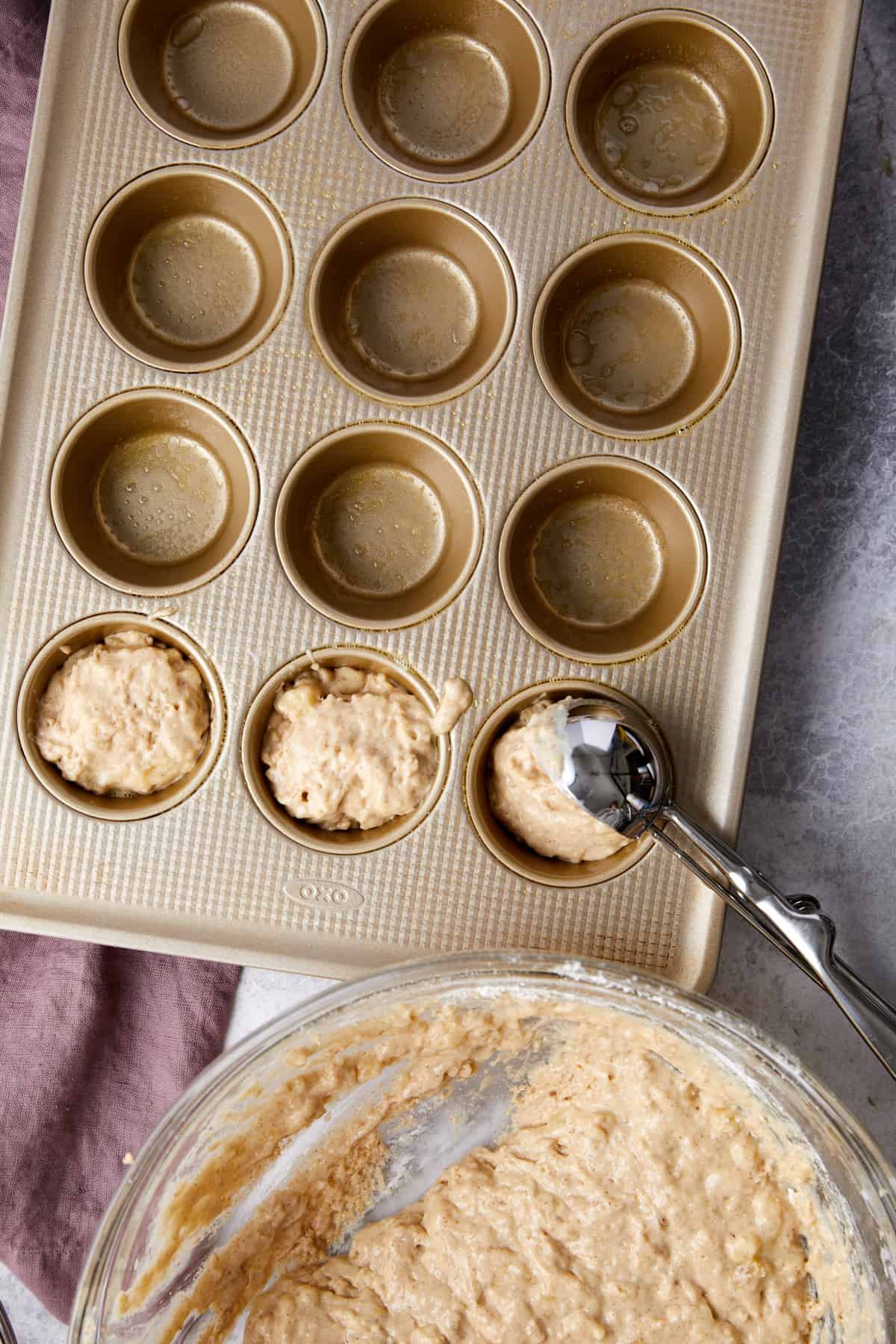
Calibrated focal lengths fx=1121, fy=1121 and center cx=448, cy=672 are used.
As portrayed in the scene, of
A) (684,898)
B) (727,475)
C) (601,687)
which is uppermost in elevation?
(727,475)

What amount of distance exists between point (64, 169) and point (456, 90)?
73 cm

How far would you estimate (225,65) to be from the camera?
208 cm

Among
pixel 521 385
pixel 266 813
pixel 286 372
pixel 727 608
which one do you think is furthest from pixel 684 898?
pixel 286 372

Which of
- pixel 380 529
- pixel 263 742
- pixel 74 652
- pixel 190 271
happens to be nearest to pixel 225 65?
pixel 190 271

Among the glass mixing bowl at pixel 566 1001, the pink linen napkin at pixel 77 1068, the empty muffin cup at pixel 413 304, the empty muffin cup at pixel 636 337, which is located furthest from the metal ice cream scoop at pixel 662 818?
the pink linen napkin at pixel 77 1068

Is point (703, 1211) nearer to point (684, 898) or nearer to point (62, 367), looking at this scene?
point (684, 898)

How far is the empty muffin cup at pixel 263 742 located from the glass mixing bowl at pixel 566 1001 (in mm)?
274

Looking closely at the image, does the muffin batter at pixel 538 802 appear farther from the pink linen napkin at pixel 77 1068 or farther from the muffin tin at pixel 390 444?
the pink linen napkin at pixel 77 1068

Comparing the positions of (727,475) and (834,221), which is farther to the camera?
(834,221)

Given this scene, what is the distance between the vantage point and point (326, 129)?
1.89 meters

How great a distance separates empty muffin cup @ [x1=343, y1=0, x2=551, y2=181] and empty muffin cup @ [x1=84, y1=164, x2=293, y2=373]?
301 millimetres

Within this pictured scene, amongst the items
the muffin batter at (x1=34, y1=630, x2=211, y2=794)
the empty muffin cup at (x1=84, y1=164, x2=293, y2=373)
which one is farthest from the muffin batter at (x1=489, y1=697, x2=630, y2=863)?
the empty muffin cup at (x1=84, y1=164, x2=293, y2=373)

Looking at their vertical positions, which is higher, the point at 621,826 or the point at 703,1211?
the point at 621,826

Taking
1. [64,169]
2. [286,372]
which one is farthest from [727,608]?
[64,169]
